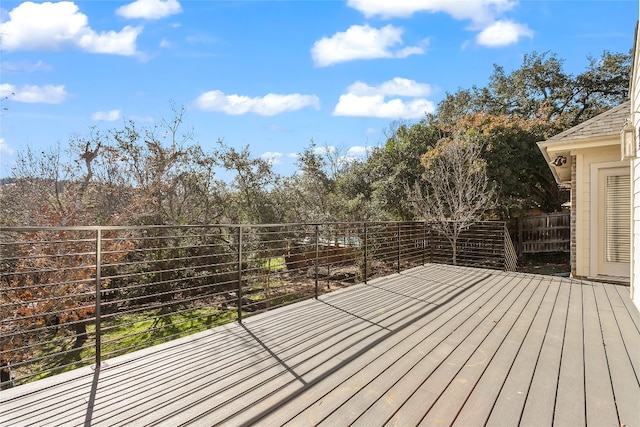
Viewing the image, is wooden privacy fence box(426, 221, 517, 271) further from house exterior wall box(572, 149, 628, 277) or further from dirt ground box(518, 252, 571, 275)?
house exterior wall box(572, 149, 628, 277)

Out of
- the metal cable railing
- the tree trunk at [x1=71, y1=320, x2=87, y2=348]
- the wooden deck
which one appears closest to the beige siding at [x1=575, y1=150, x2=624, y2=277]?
the metal cable railing

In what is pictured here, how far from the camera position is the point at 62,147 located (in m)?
7.54

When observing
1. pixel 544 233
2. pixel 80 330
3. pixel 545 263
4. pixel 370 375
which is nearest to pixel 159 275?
pixel 80 330

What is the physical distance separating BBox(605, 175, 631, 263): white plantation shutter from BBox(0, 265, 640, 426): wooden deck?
2126mm

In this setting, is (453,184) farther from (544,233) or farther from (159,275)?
(159,275)

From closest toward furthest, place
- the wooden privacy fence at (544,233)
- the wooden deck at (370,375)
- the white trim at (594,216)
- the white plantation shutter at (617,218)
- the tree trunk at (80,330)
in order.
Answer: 1. the wooden deck at (370,375)
2. the white plantation shutter at (617,218)
3. the white trim at (594,216)
4. the tree trunk at (80,330)
5. the wooden privacy fence at (544,233)

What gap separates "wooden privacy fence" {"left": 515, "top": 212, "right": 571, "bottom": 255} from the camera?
31.5 ft

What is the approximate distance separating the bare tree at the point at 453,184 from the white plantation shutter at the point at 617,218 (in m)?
2.95

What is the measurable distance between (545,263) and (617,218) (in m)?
5.30

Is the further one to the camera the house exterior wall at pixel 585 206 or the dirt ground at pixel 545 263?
the dirt ground at pixel 545 263

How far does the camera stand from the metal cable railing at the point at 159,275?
157 inches

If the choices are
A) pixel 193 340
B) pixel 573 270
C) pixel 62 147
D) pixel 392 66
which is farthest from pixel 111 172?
pixel 392 66

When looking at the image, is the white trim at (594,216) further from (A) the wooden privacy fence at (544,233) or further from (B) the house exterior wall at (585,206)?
(A) the wooden privacy fence at (544,233)

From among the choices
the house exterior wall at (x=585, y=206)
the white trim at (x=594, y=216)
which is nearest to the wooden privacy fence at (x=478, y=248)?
the house exterior wall at (x=585, y=206)
